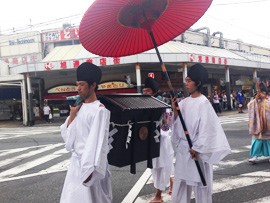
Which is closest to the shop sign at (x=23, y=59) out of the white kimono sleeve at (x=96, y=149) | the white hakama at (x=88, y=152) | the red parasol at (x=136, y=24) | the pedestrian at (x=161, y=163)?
the pedestrian at (x=161, y=163)

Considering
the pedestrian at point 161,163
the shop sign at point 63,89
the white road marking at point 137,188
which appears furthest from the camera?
the shop sign at point 63,89

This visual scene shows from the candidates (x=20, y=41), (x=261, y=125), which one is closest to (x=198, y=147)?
(x=261, y=125)

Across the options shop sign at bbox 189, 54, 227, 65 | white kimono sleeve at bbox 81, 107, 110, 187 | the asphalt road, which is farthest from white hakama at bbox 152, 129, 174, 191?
shop sign at bbox 189, 54, 227, 65

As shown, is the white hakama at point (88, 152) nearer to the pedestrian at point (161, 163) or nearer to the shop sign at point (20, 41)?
the pedestrian at point (161, 163)

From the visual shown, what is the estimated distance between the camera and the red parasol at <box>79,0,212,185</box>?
3.38 meters

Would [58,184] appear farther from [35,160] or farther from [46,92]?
[46,92]

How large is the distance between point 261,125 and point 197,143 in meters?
3.65

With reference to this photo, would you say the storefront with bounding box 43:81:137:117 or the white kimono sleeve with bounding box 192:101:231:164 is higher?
the white kimono sleeve with bounding box 192:101:231:164

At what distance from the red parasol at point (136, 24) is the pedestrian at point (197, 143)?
0.40 ft

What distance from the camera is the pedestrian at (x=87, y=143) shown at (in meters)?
2.89

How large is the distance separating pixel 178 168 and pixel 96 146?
1.27 metres

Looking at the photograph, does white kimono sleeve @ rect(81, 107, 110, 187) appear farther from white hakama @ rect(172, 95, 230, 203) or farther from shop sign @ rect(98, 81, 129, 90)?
shop sign @ rect(98, 81, 129, 90)

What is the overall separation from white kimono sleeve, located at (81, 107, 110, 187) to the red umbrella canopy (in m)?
0.97

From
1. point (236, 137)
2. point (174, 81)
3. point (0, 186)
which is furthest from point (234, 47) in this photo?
point (0, 186)
